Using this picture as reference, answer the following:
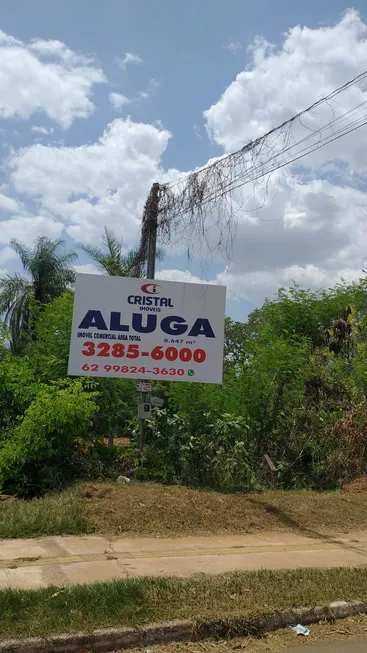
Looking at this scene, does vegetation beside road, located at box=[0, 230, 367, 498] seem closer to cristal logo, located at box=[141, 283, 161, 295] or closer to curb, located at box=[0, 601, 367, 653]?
cristal logo, located at box=[141, 283, 161, 295]

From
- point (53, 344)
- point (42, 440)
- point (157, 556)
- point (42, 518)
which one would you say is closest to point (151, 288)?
point (53, 344)

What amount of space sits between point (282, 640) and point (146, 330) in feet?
25.3

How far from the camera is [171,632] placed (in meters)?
4.83

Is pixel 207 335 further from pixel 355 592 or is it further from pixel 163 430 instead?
pixel 355 592

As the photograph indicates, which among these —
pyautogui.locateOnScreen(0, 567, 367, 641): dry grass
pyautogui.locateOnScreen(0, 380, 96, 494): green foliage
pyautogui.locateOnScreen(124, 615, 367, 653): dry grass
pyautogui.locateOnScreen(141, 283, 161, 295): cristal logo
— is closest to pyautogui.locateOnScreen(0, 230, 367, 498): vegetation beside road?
pyautogui.locateOnScreen(0, 380, 96, 494): green foliage

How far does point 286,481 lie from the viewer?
480 inches

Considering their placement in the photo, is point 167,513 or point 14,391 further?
point 14,391

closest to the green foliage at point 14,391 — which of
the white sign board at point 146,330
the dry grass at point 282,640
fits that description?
the white sign board at point 146,330

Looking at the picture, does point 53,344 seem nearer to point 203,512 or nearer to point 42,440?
point 42,440

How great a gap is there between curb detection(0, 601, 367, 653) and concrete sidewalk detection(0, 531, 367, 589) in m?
1.19

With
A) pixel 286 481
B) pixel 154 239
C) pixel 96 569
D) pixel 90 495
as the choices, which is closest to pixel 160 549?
pixel 96 569

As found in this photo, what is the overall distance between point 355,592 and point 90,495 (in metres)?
4.58

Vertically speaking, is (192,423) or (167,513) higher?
(192,423)

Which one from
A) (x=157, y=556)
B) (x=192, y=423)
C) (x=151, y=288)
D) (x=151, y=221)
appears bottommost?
(x=157, y=556)
